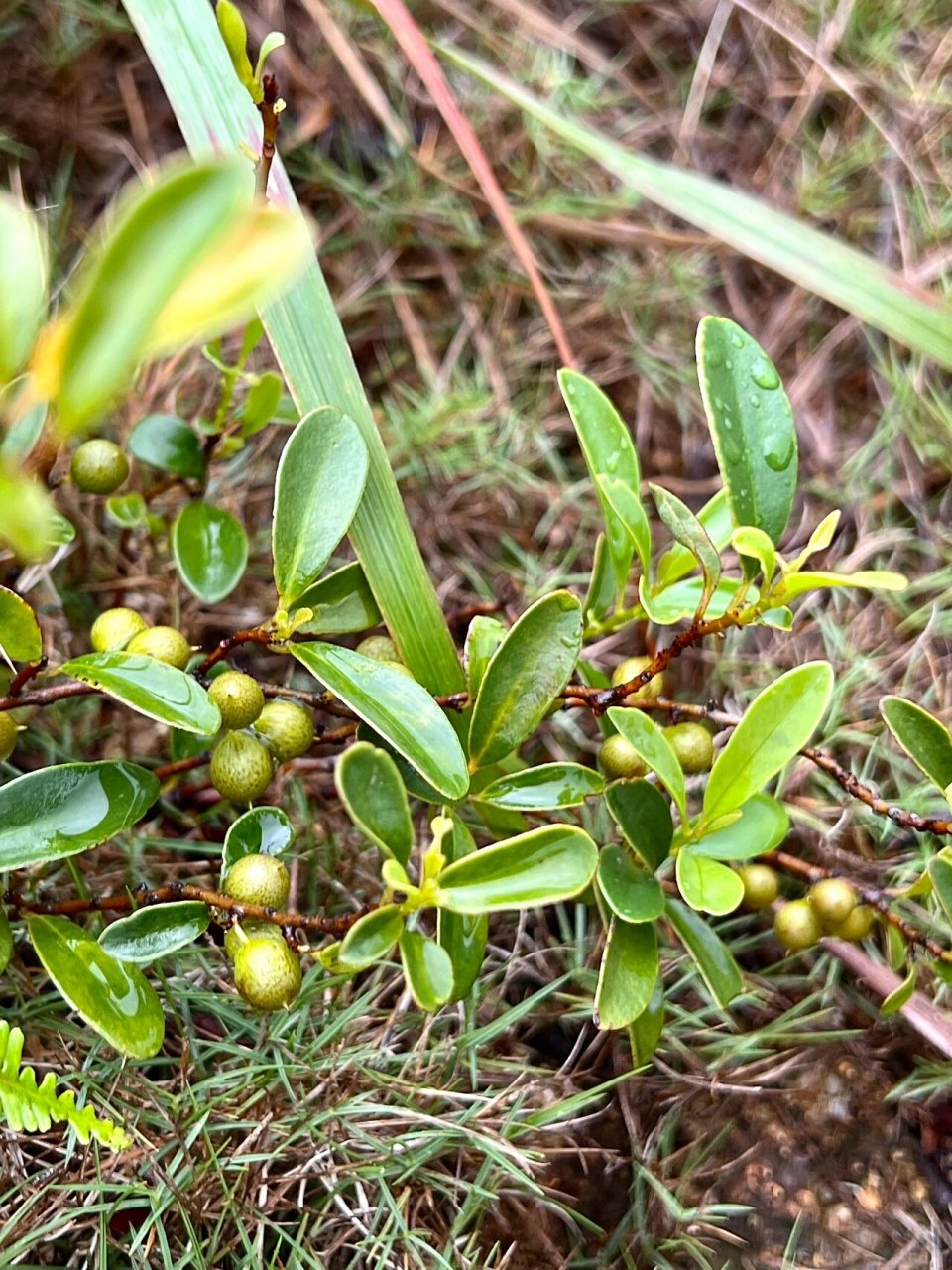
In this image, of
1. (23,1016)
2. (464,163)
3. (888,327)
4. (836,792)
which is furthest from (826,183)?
(23,1016)

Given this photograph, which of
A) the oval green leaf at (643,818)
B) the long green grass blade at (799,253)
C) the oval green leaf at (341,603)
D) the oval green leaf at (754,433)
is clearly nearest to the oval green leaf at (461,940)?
the oval green leaf at (643,818)

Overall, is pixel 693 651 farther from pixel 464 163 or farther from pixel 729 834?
pixel 464 163

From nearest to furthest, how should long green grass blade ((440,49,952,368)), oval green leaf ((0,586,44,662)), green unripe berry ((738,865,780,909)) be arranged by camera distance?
oval green leaf ((0,586,44,662))
green unripe berry ((738,865,780,909))
long green grass blade ((440,49,952,368))

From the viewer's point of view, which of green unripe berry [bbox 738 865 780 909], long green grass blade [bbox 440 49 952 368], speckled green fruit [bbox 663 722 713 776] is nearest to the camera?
speckled green fruit [bbox 663 722 713 776]

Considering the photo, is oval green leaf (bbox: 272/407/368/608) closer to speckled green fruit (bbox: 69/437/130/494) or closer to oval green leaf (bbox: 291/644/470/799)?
oval green leaf (bbox: 291/644/470/799)

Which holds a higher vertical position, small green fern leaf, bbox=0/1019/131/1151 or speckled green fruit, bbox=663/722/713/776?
small green fern leaf, bbox=0/1019/131/1151

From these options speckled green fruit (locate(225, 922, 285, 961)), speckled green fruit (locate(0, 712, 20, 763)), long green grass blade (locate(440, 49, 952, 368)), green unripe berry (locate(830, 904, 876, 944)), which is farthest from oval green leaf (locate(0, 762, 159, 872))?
long green grass blade (locate(440, 49, 952, 368))

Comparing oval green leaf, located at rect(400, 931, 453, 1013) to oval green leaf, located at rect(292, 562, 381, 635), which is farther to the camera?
oval green leaf, located at rect(292, 562, 381, 635)

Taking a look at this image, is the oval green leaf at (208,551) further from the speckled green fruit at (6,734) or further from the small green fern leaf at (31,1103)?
the small green fern leaf at (31,1103)
